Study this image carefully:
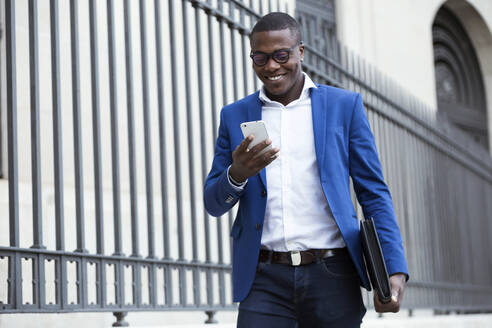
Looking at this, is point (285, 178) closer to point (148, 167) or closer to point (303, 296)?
point (303, 296)

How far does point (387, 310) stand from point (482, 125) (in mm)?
14298

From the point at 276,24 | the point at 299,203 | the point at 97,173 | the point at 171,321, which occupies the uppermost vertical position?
the point at 276,24

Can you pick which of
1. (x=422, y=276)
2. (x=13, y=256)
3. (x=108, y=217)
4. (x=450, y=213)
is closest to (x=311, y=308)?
(x=13, y=256)

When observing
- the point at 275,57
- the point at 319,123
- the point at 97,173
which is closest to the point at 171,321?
the point at 97,173

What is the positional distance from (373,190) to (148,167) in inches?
73.6

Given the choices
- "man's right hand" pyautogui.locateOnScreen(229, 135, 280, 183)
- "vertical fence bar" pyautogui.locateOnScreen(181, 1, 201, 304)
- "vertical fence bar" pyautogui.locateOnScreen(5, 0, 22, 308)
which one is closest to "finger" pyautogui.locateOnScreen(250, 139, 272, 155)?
"man's right hand" pyautogui.locateOnScreen(229, 135, 280, 183)

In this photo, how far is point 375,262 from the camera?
3.18 meters

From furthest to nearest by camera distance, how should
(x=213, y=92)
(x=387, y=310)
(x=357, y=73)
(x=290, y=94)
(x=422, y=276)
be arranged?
1. (x=422, y=276)
2. (x=357, y=73)
3. (x=213, y=92)
4. (x=290, y=94)
5. (x=387, y=310)

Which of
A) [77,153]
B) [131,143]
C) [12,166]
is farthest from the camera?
[131,143]

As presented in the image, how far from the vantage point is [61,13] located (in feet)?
25.0

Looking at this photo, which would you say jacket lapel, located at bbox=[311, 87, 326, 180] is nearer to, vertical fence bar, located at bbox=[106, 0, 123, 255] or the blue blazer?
the blue blazer

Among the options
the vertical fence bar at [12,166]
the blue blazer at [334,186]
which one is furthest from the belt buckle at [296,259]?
the vertical fence bar at [12,166]

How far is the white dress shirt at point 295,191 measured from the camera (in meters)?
3.26

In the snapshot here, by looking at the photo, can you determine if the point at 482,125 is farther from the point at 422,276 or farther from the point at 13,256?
the point at 13,256
